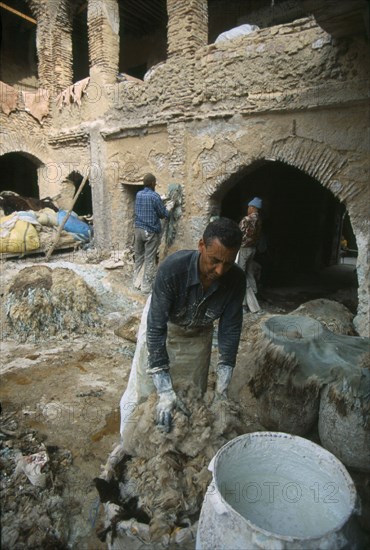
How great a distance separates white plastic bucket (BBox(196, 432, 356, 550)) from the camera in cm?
165

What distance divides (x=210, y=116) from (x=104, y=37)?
412 centimetres

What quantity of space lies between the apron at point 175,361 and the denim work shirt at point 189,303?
13 centimetres

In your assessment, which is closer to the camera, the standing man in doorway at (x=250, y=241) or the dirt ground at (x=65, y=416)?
the dirt ground at (x=65, y=416)

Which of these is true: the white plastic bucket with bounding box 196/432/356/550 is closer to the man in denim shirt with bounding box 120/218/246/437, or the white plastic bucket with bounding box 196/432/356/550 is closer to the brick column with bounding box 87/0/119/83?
the man in denim shirt with bounding box 120/218/246/437

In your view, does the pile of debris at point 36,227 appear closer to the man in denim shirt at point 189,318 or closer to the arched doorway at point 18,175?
the arched doorway at point 18,175

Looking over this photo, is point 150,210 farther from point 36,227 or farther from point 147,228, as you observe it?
point 36,227

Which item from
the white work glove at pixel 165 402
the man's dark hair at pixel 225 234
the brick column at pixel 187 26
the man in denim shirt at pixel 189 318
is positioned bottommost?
the white work glove at pixel 165 402

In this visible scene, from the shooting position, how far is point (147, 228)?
673cm

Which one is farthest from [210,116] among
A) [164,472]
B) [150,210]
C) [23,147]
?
[23,147]

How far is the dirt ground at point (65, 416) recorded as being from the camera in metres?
2.40

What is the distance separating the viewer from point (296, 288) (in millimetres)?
8539

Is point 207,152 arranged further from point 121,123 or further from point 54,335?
point 54,335

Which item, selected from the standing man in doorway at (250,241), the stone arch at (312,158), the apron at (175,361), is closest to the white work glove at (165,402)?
the apron at (175,361)

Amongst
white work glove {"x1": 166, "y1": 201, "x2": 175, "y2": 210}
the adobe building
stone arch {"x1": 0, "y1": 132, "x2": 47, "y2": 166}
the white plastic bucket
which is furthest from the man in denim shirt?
stone arch {"x1": 0, "y1": 132, "x2": 47, "y2": 166}
